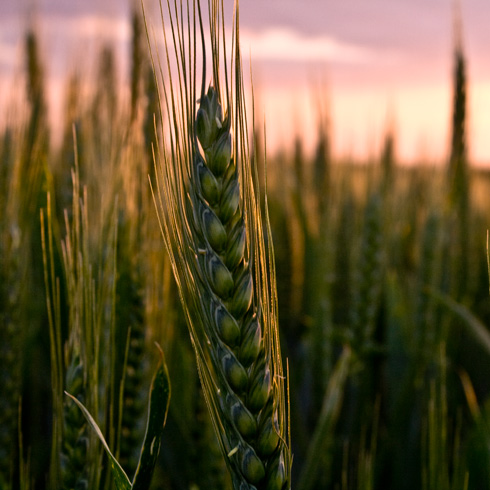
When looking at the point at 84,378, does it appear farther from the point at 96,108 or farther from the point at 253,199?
the point at 96,108

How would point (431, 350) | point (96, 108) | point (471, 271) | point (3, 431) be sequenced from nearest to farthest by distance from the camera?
point (3, 431), point (431, 350), point (471, 271), point (96, 108)

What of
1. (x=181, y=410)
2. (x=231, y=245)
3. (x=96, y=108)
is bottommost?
(x=181, y=410)

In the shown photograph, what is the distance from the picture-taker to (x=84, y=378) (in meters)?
0.67

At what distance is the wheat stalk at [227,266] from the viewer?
1.78ft

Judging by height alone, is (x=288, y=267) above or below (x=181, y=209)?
below

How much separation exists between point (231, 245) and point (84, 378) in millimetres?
276

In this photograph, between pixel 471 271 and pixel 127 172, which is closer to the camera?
pixel 127 172

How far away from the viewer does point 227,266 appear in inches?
21.8

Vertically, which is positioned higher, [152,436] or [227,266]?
[227,266]

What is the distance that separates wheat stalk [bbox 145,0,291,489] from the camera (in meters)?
0.54

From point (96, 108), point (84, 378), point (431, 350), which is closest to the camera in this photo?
point (84, 378)

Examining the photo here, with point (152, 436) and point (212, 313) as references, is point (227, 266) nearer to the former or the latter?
point (212, 313)

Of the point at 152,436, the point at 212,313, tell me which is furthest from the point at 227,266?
the point at 152,436

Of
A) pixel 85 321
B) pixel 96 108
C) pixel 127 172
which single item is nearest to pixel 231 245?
pixel 85 321
